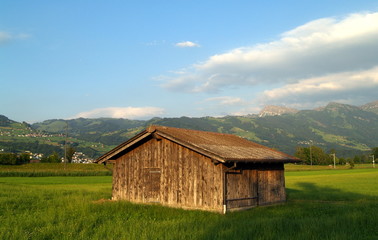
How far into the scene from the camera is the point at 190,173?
19328 mm

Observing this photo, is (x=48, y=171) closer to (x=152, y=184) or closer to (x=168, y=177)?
(x=152, y=184)

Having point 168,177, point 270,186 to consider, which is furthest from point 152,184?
point 270,186

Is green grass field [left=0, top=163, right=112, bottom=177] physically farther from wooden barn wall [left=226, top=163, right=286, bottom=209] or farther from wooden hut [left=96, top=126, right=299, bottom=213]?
wooden barn wall [left=226, top=163, right=286, bottom=209]

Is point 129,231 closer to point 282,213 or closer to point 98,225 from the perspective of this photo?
point 98,225

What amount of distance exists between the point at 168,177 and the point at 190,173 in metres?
1.66

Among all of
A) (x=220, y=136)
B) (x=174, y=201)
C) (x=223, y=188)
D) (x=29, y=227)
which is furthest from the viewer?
(x=220, y=136)

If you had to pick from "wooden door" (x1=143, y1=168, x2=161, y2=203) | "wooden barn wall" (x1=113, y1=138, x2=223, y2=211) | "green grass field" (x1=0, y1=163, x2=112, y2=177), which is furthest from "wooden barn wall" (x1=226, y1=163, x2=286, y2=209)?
"green grass field" (x1=0, y1=163, x2=112, y2=177)

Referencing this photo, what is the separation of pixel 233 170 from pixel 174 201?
392cm

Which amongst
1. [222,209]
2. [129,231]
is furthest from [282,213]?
[129,231]

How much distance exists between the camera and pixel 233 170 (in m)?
19.2

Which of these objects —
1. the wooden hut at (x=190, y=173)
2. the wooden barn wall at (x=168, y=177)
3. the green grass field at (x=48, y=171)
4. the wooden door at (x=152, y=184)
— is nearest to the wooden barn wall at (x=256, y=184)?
the wooden hut at (x=190, y=173)

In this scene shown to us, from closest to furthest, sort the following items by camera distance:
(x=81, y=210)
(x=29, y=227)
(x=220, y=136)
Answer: (x=29, y=227) → (x=81, y=210) → (x=220, y=136)

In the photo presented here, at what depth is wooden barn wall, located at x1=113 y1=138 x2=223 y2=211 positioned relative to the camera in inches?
734

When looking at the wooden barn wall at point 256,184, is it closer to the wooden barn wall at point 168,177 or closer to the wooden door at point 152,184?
the wooden barn wall at point 168,177
